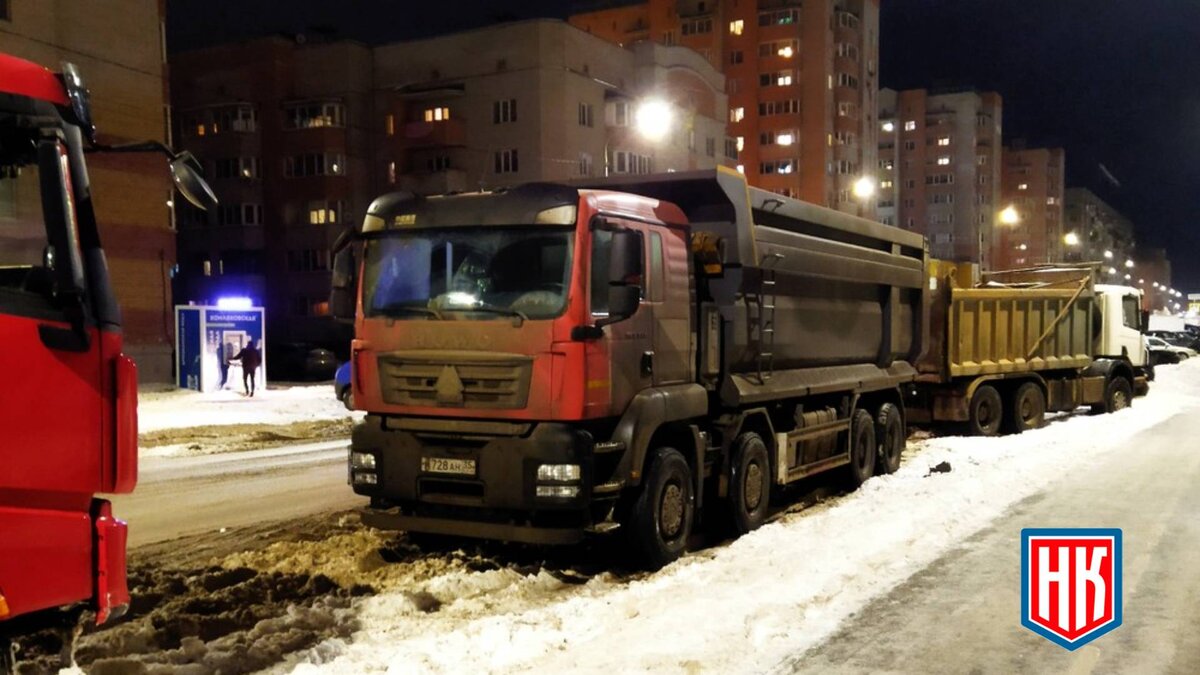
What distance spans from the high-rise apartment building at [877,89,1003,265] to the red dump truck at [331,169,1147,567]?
109 meters

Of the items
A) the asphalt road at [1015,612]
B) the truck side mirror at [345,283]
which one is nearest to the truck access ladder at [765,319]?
the asphalt road at [1015,612]

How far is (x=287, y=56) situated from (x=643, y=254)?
52.8 metres

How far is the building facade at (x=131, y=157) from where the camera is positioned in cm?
2886

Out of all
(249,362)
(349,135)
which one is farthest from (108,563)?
(349,135)

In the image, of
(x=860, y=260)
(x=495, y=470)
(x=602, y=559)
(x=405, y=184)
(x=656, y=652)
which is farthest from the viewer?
(x=405, y=184)

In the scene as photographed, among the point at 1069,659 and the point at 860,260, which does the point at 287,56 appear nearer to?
the point at 860,260

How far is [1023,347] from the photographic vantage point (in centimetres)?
1777

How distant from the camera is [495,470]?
22.8ft

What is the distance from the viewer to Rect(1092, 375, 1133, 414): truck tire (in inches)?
797

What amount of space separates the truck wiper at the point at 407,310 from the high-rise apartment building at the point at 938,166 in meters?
111

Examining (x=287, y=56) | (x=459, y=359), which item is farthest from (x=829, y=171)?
(x=459, y=359)

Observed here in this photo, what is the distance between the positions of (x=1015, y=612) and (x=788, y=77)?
75.0m

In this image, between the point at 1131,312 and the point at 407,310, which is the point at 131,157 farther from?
the point at 1131,312

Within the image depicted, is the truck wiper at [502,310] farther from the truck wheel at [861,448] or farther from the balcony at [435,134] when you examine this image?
the balcony at [435,134]
